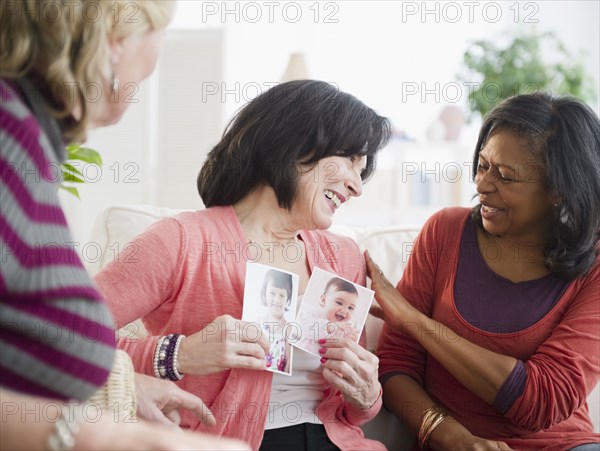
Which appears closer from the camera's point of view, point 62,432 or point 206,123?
point 62,432

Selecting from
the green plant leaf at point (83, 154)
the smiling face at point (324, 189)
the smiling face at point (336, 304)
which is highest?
the green plant leaf at point (83, 154)

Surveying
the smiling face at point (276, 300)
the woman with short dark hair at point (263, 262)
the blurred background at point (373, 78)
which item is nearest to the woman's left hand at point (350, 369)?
the woman with short dark hair at point (263, 262)

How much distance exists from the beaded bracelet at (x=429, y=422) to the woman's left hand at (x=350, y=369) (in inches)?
8.3

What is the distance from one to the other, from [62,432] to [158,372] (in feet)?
2.39

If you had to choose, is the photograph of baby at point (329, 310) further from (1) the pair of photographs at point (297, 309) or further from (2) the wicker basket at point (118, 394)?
(2) the wicker basket at point (118, 394)

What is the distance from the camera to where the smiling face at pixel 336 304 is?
1.61m

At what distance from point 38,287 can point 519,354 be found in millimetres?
1349

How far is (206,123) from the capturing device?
16.0ft

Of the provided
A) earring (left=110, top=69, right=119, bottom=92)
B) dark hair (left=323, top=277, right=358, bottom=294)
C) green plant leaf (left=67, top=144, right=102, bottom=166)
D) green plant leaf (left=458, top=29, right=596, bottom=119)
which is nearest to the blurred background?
green plant leaf (left=458, top=29, right=596, bottom=119)

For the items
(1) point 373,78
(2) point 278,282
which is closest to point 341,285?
(2) point 278,282

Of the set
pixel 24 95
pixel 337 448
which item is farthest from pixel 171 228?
pixel 24 95

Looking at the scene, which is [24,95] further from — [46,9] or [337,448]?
[337,448]

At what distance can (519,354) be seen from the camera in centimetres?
175

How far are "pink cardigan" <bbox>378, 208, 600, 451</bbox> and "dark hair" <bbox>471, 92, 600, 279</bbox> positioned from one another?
7 cm
